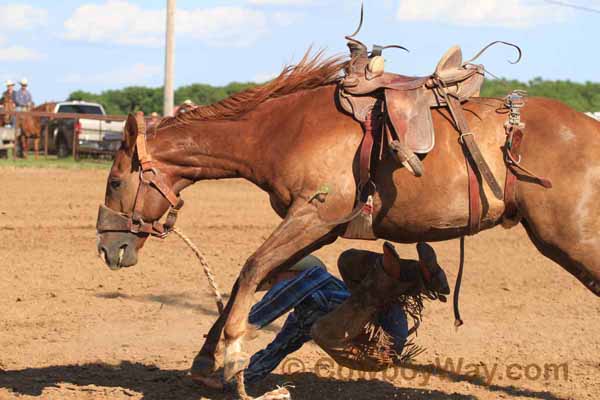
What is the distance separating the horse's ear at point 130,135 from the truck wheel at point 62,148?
624 inches

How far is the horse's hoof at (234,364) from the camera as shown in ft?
14.3

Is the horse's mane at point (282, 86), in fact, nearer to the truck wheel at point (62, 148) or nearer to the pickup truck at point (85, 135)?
the pickup truck at point (85, 135)

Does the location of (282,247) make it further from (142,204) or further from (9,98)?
(9,98)

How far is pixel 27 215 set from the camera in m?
11.3

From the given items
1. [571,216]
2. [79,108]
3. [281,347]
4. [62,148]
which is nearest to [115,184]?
[281,347]

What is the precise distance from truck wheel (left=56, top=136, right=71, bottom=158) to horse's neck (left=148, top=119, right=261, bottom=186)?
15878mm

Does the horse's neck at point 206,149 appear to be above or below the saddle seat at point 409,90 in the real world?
below

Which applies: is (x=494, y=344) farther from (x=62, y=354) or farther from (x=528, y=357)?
(x=62, y=354)

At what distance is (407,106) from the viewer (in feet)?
14.8

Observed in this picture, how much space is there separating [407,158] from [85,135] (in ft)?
53.5

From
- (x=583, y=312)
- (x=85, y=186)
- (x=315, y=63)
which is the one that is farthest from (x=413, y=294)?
(x=85, y=186)

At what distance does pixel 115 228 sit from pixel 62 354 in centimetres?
162

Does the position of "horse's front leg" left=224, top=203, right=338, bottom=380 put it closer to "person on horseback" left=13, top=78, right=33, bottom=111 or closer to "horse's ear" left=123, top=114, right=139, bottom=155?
"horse's ear" left=123, top=114, right=139, bottom=155

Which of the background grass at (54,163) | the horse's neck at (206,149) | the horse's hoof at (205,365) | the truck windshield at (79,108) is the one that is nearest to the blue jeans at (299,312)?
the horse's hoof at (205,365)
